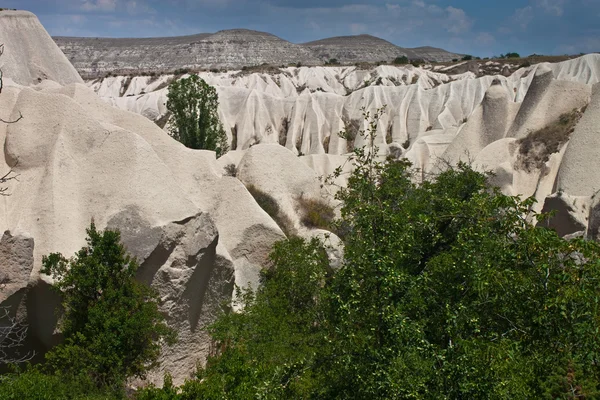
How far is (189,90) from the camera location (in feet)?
93.2

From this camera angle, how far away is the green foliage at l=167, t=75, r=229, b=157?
28172mm

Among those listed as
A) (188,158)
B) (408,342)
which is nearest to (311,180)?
(188,158)

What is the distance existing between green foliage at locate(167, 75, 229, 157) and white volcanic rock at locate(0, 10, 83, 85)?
5.72 m

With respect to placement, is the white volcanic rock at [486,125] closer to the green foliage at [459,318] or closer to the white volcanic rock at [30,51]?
the white volcanic rock at [30,51]

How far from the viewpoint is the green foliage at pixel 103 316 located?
1045cm

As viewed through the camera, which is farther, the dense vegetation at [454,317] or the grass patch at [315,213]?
the grass patch at [315,213]

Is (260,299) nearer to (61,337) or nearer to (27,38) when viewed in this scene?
→ (61,337)

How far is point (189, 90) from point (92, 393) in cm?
2055

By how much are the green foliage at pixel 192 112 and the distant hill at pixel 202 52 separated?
72.9 meters

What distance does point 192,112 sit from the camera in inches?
1125

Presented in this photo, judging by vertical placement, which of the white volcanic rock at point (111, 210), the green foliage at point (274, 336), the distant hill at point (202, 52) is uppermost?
the distant hill at point (202, 52)

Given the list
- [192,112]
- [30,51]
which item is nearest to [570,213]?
[192,112]

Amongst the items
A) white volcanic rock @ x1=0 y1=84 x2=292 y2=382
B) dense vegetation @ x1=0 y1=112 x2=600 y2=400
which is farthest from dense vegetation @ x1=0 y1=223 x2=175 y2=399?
dense vegetation @ x1=0 y1=112 x2=600 y2=400

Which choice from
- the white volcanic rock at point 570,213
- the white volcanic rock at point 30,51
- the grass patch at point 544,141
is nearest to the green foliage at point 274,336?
the white volcanic rock at point 570,213
